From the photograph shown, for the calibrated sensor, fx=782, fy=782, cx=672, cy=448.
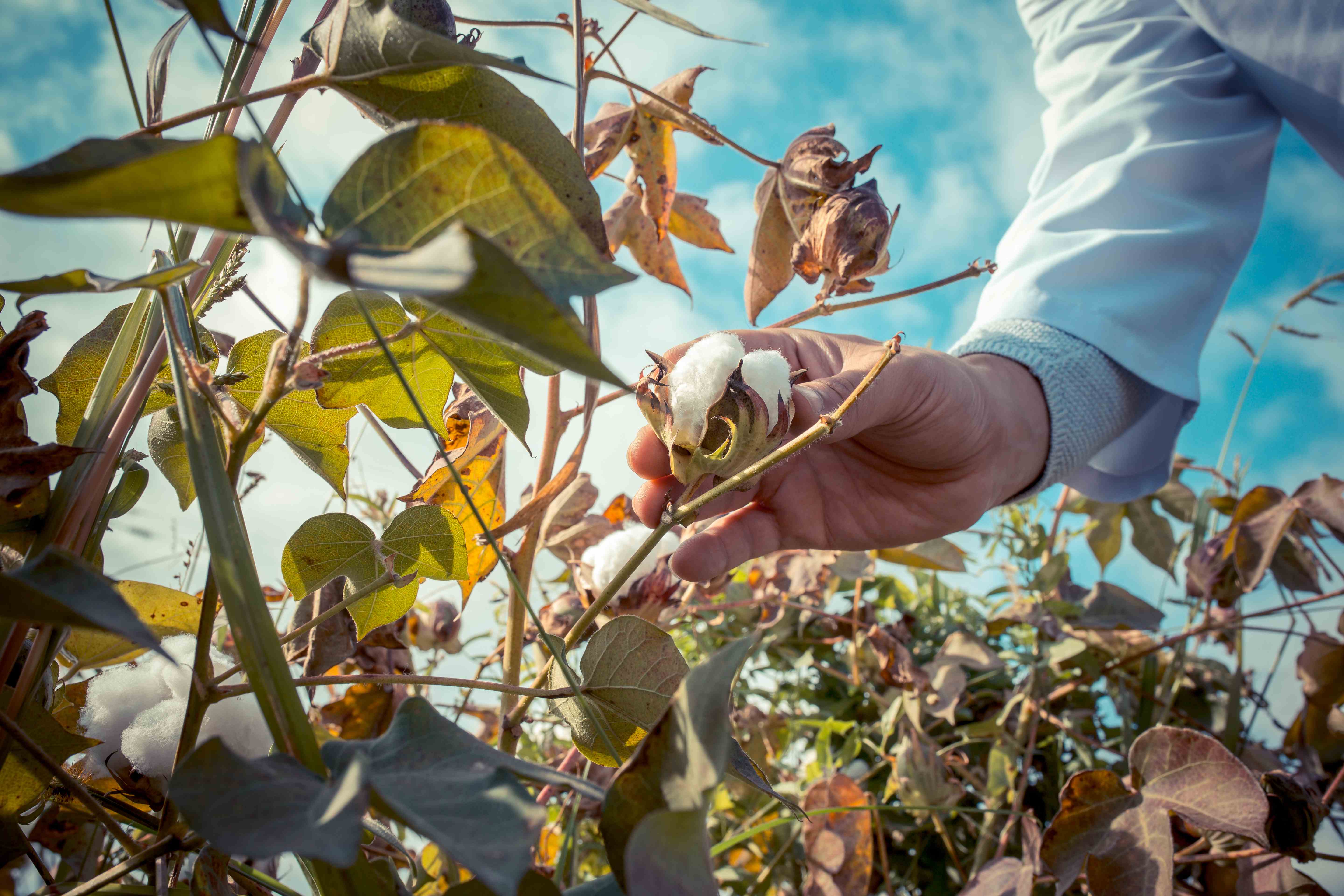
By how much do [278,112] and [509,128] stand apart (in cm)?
15

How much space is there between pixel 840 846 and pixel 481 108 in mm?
570

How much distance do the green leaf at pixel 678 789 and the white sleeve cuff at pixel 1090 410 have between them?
0.69 m

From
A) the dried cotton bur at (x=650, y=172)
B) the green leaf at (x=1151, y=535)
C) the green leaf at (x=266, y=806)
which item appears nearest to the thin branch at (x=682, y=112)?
the dried cotton bur at (x=650, y=172)

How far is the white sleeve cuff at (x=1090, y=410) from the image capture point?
0.77m

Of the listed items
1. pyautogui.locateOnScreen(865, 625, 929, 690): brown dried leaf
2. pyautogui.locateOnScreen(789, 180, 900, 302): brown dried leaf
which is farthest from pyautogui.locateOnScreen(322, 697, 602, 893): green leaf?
pyautogui.locateOnScreen(865, 625, 929, 690): brown dried leaf

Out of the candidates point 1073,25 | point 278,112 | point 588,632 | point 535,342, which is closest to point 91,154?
point 535,342

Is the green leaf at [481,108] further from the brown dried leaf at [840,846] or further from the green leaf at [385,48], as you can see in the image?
the brown dried leaf at [840,846]

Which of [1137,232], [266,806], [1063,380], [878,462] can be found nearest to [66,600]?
[266,806]

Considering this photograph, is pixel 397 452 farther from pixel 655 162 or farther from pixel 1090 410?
pixel 1090 410

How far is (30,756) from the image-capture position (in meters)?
0.23

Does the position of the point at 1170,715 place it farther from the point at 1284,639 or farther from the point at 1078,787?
the point at 1078,787

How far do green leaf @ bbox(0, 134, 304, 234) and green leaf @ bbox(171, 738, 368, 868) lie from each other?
0.09 m

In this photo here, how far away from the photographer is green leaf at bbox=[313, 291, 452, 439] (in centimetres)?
28

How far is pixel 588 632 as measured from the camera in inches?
19.9
